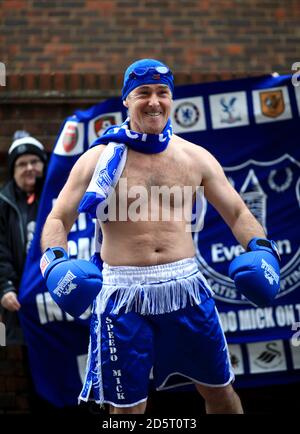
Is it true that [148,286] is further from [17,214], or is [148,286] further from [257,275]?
[17,214]

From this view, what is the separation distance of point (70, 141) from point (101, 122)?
0.24m

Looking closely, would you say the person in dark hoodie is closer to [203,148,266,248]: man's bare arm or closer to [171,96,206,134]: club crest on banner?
[171,96,206,134]: club crest on banner

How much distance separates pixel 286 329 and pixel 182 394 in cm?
79

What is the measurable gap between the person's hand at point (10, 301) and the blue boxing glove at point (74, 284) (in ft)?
5.06

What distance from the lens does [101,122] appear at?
445 cm

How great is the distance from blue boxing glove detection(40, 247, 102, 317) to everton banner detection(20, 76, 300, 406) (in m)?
1.50

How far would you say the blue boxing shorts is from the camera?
2.96 meters

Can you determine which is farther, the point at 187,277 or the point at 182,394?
the point at 182,394

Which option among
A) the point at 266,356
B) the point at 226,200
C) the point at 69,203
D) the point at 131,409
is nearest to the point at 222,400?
the point at 131,409

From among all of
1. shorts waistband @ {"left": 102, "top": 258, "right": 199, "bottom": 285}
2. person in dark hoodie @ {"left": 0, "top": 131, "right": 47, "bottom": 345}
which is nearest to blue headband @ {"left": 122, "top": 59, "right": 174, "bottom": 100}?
shorts waistband @ {"left": 102, "top": 258, "right": 199, "bottom": 285}

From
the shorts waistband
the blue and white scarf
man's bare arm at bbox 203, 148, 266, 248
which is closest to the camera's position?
the blue and white scarf

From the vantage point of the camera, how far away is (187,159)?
319 centimetres
